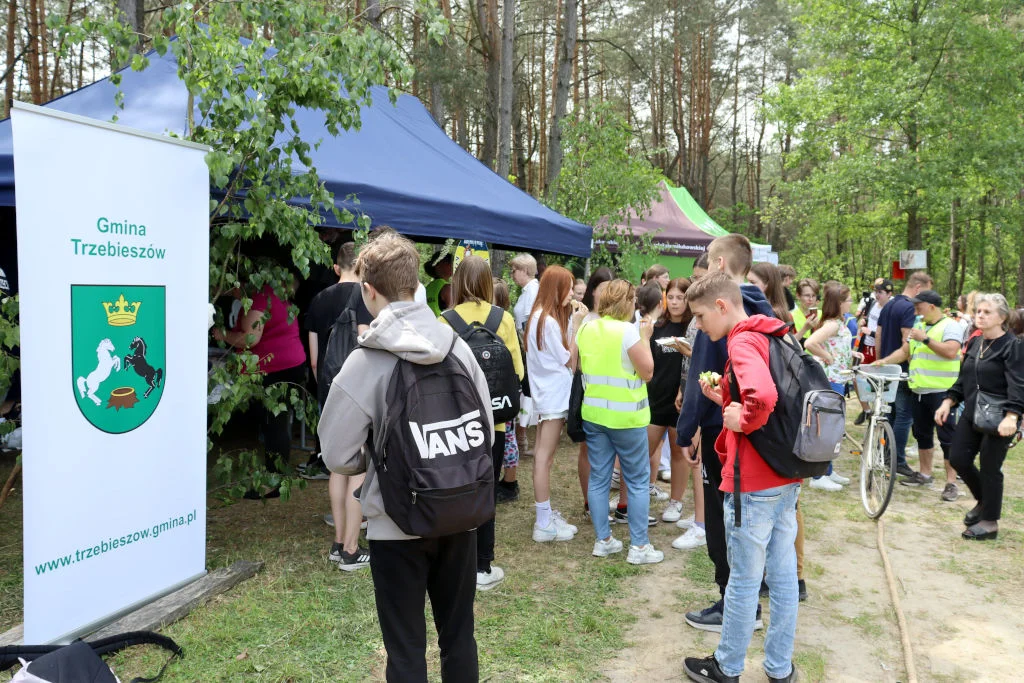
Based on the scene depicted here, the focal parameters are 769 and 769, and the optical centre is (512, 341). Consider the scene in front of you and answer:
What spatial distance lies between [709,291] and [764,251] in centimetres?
1239

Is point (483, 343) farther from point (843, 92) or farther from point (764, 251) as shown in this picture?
point (843, 92)

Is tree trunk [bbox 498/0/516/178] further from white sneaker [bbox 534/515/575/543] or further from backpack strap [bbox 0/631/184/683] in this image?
backpack strap [bbox 0/631/184/683]

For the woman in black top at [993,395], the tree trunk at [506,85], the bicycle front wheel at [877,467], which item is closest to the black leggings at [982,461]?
the woman in black top at [993,395]

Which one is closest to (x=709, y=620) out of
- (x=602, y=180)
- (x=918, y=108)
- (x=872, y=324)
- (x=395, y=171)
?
(x=395, y=171)

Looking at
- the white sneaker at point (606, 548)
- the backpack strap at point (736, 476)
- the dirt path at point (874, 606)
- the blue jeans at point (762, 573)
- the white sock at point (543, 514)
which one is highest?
the backpack strap at point (736, 476)

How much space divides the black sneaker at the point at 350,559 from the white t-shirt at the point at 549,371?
1354mm

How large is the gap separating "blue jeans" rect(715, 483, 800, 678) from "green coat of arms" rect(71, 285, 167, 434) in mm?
2418

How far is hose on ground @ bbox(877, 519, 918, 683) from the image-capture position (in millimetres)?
3093

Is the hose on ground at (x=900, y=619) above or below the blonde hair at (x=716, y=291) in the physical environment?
below

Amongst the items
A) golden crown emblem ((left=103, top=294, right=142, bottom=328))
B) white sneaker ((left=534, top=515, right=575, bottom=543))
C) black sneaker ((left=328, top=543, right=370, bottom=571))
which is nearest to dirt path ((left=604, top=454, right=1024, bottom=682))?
white sneaker ((left=534, top=515, right=575, bottom=543))

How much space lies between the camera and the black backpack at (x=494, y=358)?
3729 millimetres

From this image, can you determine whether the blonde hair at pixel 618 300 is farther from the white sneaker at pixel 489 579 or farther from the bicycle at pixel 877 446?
the bicycle at pixel 877 446

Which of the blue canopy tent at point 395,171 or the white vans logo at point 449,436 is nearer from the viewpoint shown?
the white vans logo at point 449,436

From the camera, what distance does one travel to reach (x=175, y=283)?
3408 millimetres
